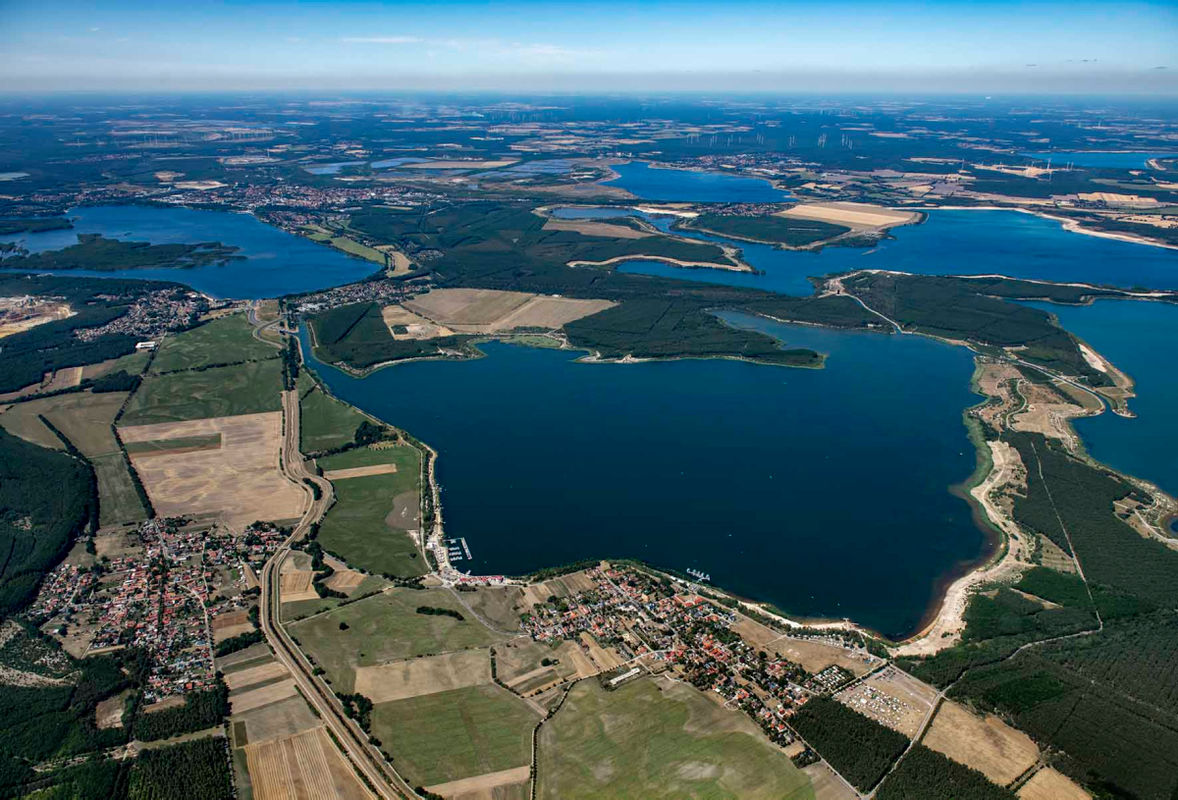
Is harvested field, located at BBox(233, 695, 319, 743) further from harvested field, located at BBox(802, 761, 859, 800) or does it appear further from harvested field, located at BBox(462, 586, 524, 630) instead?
harvested field, located at BBox(802, 761, 859, 800)

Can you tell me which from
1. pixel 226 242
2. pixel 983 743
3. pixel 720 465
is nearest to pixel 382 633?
pixel 720 465

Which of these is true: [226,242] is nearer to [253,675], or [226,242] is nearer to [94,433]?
[94,433]

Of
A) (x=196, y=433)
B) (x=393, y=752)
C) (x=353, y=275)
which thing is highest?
(x=353, y=275)

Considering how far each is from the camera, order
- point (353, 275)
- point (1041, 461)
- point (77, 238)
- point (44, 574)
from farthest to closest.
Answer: point (77, 238), point (353, 275), point (1041, 461), point (44, 574)

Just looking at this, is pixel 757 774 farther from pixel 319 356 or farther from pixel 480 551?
pixel 319 356

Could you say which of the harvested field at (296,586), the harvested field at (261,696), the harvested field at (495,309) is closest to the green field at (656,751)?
the harvested field at (261,696)

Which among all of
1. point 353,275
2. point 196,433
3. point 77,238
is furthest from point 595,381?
point 77,238

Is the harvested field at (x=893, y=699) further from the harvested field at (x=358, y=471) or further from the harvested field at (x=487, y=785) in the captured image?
the harvested field at (x=358, y=471)
